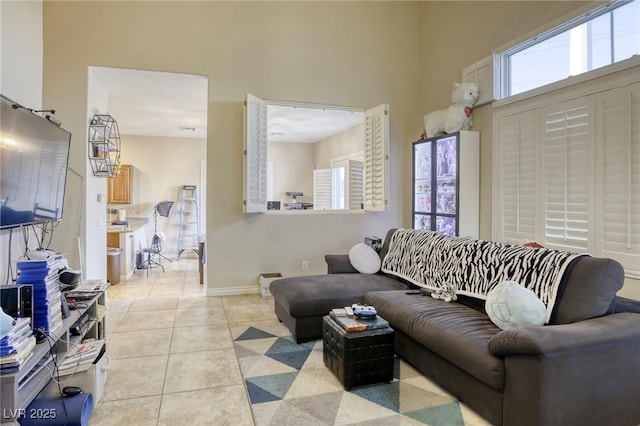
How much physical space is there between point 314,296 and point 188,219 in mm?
5997

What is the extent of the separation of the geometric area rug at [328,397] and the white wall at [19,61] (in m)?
1.76

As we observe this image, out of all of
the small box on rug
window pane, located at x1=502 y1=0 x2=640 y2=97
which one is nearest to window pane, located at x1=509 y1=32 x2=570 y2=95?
window pane, located at x1=502 y1=0 x2=640 y2=97

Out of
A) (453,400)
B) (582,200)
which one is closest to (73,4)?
(453,400)

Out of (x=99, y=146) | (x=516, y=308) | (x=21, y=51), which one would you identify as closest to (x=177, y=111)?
(x=99, y=146)

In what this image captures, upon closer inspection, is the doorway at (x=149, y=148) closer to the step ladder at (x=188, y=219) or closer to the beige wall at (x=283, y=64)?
the step ladder at (x=188, y=219)

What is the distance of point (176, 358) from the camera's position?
8.89 feet

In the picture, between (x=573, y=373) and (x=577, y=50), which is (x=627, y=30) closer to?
(x=577, y=50)

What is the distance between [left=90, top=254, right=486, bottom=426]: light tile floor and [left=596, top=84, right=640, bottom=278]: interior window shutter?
1840mm

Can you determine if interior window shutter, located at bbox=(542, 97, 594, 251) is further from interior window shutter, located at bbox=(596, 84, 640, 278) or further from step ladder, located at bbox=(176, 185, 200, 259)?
step ladder, located at bbox=(176, 185, 200, 259)

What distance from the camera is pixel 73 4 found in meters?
3.90

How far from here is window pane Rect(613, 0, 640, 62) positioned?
8.69ft

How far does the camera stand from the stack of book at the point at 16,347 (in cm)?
144

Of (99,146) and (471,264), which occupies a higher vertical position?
(99,146)

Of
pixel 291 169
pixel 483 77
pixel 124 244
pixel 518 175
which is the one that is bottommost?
pixel 124 244
